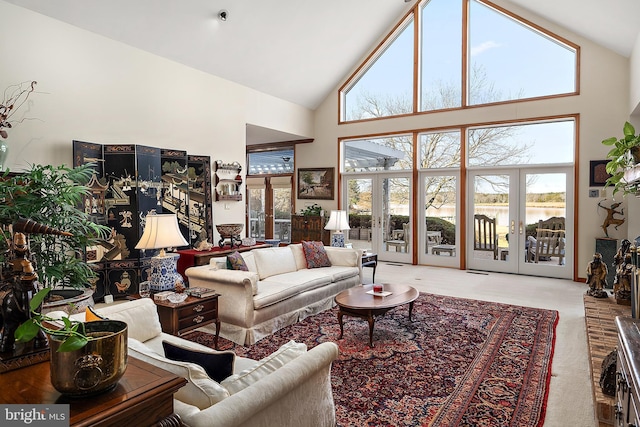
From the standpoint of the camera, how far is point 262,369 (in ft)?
5.35

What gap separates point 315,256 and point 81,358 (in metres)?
4.33

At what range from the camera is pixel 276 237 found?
10344mm

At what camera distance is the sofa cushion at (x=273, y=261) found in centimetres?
460

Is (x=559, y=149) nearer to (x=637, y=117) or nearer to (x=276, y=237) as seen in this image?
(x=637, y=117)

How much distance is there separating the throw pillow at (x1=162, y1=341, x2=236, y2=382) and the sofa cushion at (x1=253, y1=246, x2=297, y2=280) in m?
2.89

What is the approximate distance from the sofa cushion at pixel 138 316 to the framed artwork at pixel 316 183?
667 centimetres

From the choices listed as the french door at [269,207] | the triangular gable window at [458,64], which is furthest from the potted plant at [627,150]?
the french door at [269,207]

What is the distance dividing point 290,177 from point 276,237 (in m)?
1.71

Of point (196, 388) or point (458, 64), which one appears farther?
point (458, 64)

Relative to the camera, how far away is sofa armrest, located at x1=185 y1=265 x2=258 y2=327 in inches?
143

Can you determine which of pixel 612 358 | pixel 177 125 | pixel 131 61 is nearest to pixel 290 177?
pixel 177 125

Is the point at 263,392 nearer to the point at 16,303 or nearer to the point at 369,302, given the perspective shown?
the point at 16,303

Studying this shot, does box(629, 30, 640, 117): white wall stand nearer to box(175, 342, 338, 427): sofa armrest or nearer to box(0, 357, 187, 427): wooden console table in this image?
box(175, 342, 338, 427): sofa armrest

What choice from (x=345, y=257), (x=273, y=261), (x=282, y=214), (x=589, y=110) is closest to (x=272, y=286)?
(x=273, y=261)
